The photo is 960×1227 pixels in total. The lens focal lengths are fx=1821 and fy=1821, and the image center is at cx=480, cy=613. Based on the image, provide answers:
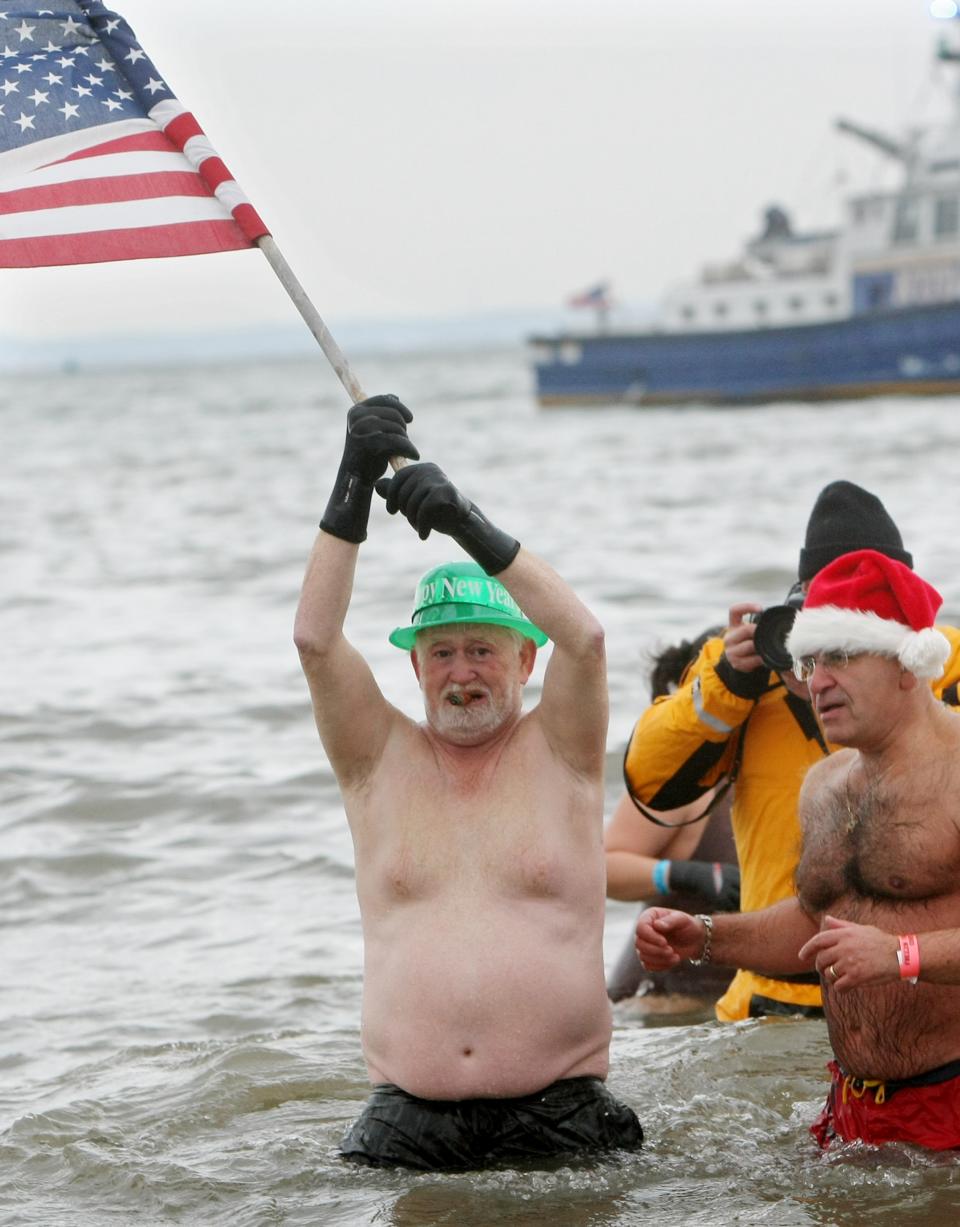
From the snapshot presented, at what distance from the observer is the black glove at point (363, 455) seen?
13.6 ft

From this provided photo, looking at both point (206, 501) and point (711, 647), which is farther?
point (206, 501)

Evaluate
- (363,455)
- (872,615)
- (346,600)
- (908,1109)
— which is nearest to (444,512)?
(363,455)

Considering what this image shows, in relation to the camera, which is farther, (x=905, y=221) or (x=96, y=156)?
(x=905, y=221)

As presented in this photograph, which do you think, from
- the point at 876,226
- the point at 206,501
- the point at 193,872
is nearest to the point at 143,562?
the point at 206,501

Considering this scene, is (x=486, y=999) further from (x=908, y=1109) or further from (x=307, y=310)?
(x=307, y=310)

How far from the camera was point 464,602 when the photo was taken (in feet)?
14.5

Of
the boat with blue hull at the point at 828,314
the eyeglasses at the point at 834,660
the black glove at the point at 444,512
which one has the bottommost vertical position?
the eyeglasses at the point at 834,660

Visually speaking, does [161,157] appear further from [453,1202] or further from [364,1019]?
[453,1202]

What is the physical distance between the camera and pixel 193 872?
28.4ft

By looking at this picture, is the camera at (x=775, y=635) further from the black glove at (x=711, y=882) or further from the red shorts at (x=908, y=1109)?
the black glove at (x=711, y=882)

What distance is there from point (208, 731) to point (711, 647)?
7158 millimetres

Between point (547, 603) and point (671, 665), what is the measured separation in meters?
1.62

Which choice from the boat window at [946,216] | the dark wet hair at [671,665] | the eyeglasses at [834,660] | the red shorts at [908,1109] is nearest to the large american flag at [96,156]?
the eyeglasses at [834,660]

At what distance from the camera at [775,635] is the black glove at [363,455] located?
1.08m
